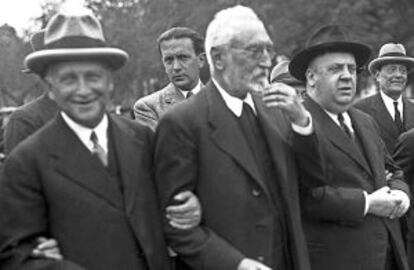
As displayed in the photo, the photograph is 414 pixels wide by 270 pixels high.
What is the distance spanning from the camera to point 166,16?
28516 mm

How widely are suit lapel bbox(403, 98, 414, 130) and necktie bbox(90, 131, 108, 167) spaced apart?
5.00 meters

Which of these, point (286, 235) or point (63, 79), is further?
point (286, 235)

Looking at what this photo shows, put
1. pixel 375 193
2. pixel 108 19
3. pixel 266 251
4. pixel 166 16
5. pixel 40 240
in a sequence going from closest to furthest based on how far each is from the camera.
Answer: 1. pixel 40 240
2. pixel 266 251
3. pixel 375 193
4. pixel 166 16
5. pixel 108 19

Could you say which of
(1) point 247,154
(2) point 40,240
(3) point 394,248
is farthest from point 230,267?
(3) point 394,248

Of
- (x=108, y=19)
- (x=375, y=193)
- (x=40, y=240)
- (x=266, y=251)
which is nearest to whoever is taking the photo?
(x=40, y=240)

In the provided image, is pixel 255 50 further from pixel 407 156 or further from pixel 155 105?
pixel 407 156

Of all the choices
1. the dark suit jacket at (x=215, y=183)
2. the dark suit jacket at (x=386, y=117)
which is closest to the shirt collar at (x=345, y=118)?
the dark suit jacket at (x=215, y=183)

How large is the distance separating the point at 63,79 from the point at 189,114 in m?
0.69

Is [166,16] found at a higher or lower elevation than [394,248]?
higher

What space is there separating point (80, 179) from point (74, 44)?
69 centimetres

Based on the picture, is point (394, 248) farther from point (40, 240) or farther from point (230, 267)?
point (40, 240)

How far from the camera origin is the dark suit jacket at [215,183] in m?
3.91

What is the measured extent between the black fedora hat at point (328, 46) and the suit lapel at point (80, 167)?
2008mm

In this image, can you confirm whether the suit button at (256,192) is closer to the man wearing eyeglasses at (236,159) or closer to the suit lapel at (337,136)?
the man wearing eyeglasses at (236,159)
